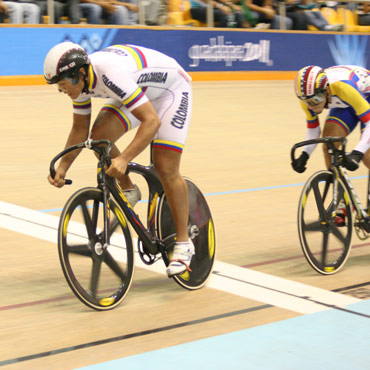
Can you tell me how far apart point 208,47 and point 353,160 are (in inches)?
452

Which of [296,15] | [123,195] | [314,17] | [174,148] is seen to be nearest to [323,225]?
[174,148]

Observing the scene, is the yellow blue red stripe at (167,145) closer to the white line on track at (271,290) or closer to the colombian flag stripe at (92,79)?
the colombian flag stripe at (92,79)

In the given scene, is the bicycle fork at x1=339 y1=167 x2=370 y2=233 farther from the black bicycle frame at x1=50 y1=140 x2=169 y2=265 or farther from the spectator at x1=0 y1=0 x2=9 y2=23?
the spectator at x1=0 y1=0 x2=9 y2=23

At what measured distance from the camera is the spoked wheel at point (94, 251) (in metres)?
3.95

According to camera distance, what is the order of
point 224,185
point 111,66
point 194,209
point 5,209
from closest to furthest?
1. point 111,66
2. point 194,209
3. point 5,209
4. point 224,185

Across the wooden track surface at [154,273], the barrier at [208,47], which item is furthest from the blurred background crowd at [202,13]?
the wooden track surface at [154,273]

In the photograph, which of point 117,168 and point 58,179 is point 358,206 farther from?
point 58,179

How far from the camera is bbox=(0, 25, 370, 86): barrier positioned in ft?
44.1

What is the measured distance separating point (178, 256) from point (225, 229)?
1.84 m

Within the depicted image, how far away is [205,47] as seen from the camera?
15969 mm

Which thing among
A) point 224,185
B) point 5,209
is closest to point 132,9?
point 224,185

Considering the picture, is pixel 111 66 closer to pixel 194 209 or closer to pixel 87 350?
pixel 194 209

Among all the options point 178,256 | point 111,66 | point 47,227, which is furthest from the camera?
point 47,227

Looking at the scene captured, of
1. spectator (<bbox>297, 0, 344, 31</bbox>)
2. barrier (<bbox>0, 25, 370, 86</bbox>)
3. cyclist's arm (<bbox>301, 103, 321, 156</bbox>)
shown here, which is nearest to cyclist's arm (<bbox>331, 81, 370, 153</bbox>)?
cyclist's arm (<bbox>301, 103, 321, 156</bbox>)
